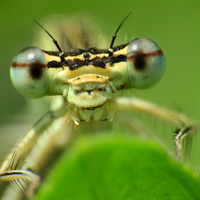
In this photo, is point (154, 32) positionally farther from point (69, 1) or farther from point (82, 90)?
point (82, 90)

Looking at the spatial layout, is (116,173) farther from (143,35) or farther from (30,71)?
(143,35)

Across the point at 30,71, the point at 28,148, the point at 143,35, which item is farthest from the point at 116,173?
the point at 143,35

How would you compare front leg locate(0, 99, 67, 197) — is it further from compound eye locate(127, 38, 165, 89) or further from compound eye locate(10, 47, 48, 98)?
compound eye locate(127, 38, 165, 89)

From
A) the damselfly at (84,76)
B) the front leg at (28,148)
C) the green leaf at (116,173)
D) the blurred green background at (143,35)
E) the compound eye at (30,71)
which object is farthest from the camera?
the blurred green background at (143,35)

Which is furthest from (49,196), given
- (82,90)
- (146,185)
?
(82,90)

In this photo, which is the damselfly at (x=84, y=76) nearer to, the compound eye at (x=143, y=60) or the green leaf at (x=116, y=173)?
the compound eye at (x=143, y=60)

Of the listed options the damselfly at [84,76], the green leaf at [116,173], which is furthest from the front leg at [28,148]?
the green leaf at [116,173]

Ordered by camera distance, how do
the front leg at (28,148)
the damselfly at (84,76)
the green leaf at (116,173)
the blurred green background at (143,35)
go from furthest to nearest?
the blurred green background at (143,35), the front leg at (28,148), the damselfly at (84,76), the green leaf at (116,173)

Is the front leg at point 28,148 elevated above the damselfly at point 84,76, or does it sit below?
below
